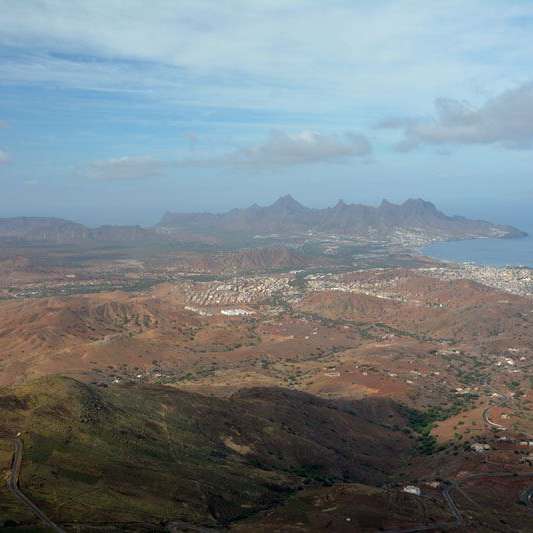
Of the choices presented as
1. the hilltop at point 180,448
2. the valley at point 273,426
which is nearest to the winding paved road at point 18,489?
the valley at point 273,426

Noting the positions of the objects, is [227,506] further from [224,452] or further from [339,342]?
[339,342]

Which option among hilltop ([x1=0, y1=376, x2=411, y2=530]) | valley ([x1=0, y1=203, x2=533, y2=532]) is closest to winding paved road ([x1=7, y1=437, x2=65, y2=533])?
valley ([x1=0, y1=203, x2=533, y2=532])

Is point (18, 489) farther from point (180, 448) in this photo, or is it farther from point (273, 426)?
point (273, 426)

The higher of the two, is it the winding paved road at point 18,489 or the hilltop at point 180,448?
the winding paved road at point 18,489

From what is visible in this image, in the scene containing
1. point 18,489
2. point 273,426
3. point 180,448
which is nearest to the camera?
point 18,489

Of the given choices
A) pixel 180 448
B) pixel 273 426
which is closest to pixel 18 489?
pixel 180 448

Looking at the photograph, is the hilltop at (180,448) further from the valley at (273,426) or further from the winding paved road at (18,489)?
the winding paved road at (18,489)

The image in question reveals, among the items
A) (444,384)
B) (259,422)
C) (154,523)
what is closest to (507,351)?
(444,384)

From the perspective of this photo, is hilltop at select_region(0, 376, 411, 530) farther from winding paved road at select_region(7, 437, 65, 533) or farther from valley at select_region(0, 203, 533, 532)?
winding paved road at select_region(7, 437, 65, 533)
